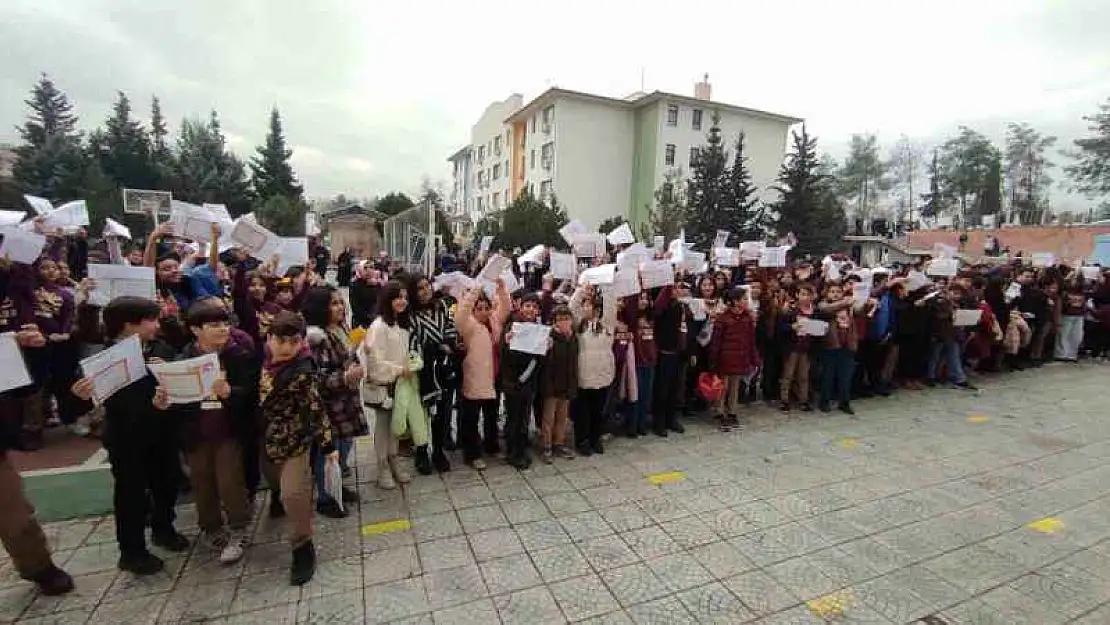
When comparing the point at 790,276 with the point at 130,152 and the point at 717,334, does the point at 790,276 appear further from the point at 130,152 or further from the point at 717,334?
the point at 130,152

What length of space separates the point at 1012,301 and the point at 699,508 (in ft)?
29.1

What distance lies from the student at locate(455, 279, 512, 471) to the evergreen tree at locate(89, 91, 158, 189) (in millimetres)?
31609

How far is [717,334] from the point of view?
597 cm

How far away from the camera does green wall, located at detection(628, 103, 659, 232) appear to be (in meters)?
39.2

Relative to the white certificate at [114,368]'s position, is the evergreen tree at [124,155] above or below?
above

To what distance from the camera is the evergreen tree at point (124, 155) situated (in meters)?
27.7

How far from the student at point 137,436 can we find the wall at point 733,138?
37931mm

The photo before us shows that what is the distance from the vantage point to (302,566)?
3.09 meters

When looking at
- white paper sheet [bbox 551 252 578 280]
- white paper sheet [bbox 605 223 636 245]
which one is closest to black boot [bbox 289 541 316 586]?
white paper sheet [bbox 551 252 578 280]

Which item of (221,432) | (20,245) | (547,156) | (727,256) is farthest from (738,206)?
(221,432)

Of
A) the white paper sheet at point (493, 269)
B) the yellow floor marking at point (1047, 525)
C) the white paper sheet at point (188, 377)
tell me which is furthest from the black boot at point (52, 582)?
the yellow floor marking at point (1047, 525)

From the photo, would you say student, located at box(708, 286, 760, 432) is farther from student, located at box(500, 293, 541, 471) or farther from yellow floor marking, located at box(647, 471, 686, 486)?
student, located at box(500, 293, 541, 471)

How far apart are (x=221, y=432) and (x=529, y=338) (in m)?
2.33

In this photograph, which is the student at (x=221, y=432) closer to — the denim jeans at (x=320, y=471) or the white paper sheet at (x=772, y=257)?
the denim jeans at (x=320, y=471)
